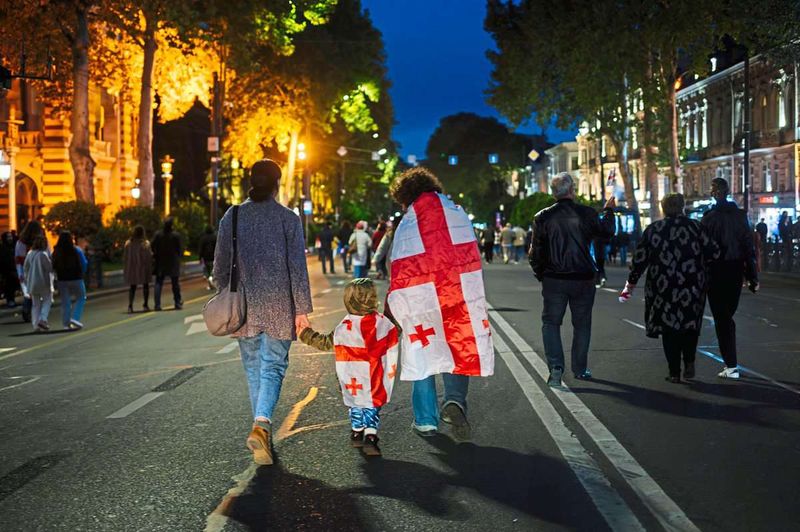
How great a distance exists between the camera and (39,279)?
17438 mm

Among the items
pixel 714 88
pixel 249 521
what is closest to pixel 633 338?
pixel 249 521

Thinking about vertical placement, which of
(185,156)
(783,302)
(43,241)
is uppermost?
(185,156)

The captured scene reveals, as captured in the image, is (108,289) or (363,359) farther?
(108,289)

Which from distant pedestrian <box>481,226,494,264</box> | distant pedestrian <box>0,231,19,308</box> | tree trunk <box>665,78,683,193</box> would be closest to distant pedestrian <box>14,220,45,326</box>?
distant pedestrian <box>0,231,19,308</box>

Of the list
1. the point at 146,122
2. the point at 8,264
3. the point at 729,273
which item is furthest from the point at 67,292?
the point at 146,122

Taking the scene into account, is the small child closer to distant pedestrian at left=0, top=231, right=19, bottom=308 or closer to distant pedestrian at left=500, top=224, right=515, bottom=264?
distant pedestrian at left=0, top=231, right=19, bottom=308

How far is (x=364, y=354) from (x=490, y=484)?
131cm

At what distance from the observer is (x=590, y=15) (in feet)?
151

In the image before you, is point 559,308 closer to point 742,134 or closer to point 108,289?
point 108,289

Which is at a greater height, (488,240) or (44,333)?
(488,240)

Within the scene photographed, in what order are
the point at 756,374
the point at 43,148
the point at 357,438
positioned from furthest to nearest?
the point at 43,148
the point at 756,374
the point at 357,438

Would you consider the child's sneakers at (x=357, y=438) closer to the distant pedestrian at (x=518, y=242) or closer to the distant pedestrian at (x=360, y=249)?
the distant pedestrian at (x=360, y=249)

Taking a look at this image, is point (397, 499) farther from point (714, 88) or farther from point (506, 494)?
point (714, 88)

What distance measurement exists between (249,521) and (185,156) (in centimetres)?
7308
